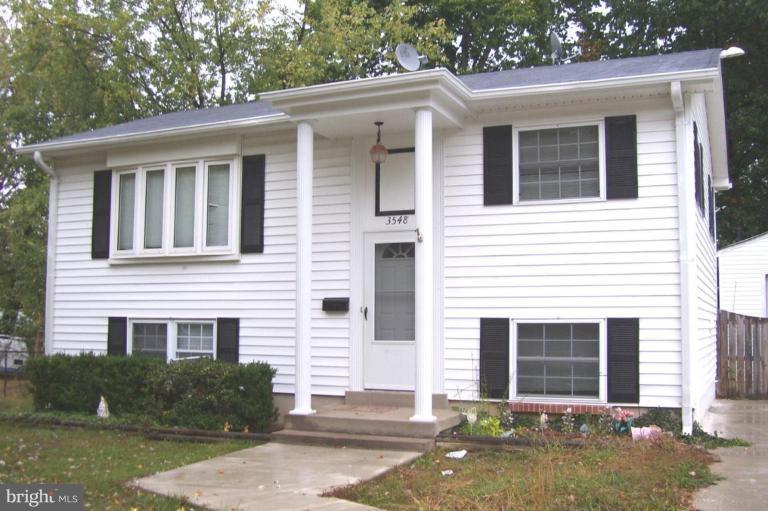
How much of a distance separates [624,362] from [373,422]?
288 cm

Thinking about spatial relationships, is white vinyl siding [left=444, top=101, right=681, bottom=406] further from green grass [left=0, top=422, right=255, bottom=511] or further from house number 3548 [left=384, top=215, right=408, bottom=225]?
green grass [left=0, top=422, right=255, bottom=511]

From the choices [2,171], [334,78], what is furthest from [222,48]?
[2,171]

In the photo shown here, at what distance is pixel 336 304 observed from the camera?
9.93 m

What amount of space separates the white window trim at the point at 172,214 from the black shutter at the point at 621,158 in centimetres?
507

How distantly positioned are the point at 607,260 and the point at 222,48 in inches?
634

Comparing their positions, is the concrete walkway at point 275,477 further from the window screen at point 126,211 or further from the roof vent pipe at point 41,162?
the roof vent pipe at point 41,162

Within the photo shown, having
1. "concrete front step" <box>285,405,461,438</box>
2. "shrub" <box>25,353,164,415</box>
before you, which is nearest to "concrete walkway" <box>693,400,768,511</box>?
"concrete front step" <box>285,405,461,438</box>

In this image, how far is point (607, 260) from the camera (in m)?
8.74

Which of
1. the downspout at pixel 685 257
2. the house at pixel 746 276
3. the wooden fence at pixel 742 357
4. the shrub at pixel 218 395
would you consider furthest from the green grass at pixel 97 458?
the house at pixel 746 276

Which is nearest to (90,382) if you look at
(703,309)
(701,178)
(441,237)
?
(441,237)

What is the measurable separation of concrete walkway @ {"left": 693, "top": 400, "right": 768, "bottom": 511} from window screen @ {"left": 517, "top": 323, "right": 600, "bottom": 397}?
5.18 feet

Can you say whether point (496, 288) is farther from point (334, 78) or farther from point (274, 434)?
point (334, 78)

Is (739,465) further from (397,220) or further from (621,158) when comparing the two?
(397,220)

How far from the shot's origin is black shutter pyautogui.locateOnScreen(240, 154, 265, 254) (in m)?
10.6
